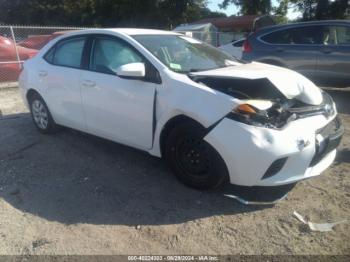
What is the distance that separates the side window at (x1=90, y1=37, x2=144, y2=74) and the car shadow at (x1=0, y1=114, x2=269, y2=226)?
1181 mm

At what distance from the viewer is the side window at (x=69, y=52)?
16.7 feet

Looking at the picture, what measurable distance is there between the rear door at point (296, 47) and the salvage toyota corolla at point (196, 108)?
3955mm

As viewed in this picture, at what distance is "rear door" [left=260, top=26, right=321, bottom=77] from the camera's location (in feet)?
27.5

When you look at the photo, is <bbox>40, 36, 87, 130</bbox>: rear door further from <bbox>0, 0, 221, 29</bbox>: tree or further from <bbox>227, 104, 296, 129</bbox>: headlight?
<bbox>0, 0, 221, 29</bbox>: tree

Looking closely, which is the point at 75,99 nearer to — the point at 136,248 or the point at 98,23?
the point at 136,248

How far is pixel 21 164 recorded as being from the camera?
493 centimetres

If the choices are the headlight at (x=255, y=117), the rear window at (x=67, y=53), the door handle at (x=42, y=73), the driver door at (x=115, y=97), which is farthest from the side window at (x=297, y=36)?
the headlight at (x=255, y=117)

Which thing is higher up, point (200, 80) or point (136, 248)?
point (200, 80)

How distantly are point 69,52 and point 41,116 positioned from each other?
1208mm

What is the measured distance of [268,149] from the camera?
3375mm

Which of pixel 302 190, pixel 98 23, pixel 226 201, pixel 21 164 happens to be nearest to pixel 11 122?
pixel 21 164

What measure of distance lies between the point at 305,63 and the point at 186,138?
5.49m

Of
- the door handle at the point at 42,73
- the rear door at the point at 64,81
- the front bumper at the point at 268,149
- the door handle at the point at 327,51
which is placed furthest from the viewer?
the door handle at the point at 327,51

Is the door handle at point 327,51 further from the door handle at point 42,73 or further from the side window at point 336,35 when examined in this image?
the door handle at point 42,73
